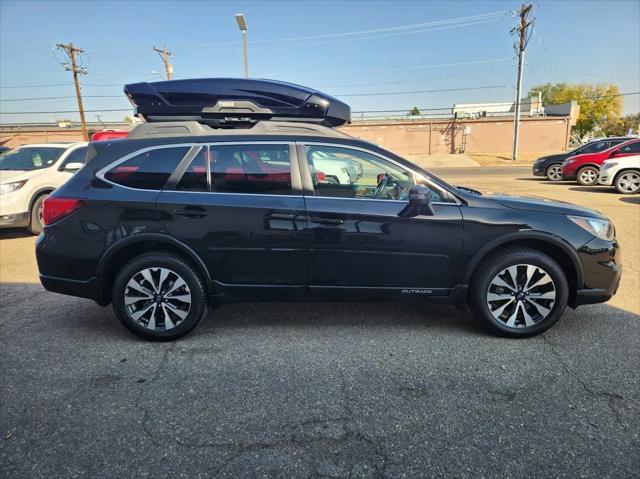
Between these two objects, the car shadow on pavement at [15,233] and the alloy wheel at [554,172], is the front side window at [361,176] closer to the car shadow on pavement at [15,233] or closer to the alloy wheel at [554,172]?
the car shadow on pavement at [15,233]

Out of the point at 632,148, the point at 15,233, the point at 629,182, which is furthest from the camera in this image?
the point at 632,148

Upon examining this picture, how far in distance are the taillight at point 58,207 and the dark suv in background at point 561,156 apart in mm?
15523

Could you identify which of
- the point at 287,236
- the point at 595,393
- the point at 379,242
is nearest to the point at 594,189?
the point at 595,393

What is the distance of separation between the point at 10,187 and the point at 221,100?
573cm

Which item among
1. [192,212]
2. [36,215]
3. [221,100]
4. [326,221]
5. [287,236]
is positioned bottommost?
[36,215]

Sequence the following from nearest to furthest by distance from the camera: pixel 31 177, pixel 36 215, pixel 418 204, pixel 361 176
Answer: pixel 418 204, pixel 361 176, pixel 31 177, pixel 36 215

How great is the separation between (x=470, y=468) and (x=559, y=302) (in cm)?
188

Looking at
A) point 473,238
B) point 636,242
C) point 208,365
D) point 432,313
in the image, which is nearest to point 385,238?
point 473,238

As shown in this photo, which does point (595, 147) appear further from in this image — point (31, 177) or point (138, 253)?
point (31, 177)

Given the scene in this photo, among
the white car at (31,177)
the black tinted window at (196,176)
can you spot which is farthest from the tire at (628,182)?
the white car at (31,177)

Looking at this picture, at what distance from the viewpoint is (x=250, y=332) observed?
3.70 metres

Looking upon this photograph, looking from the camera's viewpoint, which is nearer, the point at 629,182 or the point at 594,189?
the point at 629,182

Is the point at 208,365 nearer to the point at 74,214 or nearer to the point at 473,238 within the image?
the point at 74,214

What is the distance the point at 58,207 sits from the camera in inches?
136
